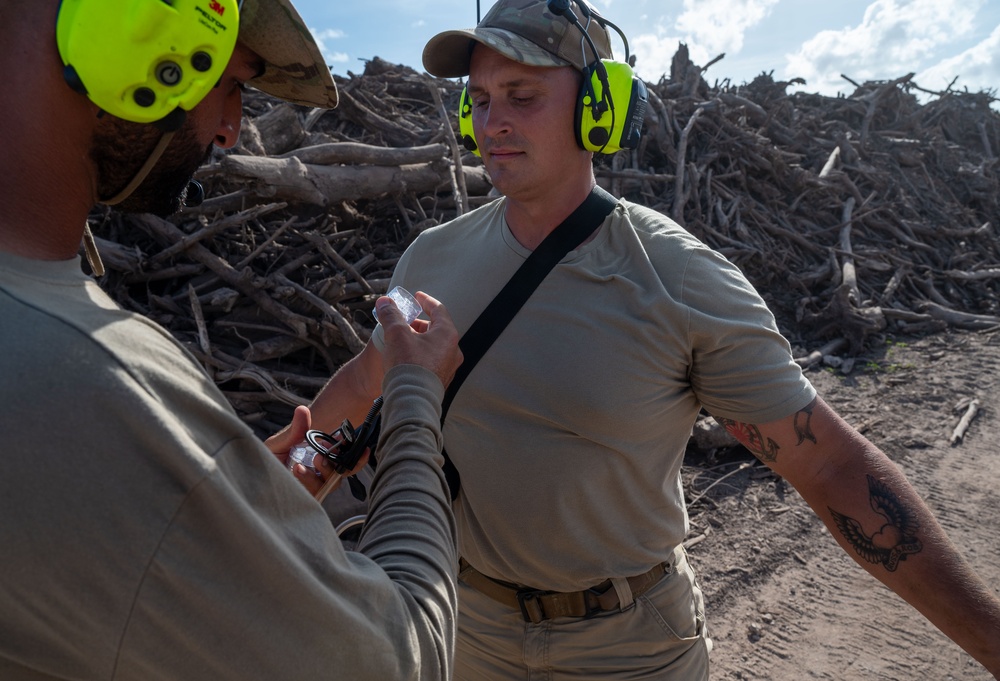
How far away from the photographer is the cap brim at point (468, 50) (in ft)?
8.05

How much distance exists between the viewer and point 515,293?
2400 mm

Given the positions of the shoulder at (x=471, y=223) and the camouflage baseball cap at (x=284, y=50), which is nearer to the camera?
the camouflage baseball cap at (x=284, y=50)

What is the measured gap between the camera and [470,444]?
2.35 m

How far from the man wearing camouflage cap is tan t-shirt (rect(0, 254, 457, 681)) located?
1.13 metres

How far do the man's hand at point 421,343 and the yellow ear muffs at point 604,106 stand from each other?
1109 mm

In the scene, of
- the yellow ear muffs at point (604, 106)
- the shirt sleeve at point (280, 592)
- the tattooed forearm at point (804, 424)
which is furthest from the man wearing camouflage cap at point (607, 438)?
the shirt sleeve at point (280, 592)

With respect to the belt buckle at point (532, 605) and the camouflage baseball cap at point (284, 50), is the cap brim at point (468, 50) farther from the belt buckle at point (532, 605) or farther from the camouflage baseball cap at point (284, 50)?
the belt buckle at point (532, 605)

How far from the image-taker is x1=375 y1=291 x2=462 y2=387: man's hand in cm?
166

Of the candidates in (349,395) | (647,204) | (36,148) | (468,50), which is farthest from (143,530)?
(647,204)

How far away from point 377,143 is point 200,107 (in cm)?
643

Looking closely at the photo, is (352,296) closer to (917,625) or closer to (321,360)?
(321,360)

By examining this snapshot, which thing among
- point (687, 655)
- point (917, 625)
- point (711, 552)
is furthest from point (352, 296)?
point (917, 625)

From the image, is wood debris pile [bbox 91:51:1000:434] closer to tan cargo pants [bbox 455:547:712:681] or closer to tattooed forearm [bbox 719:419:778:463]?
tattooed forearm [bbox 719:419:778:463]

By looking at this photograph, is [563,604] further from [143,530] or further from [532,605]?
[143,530]
